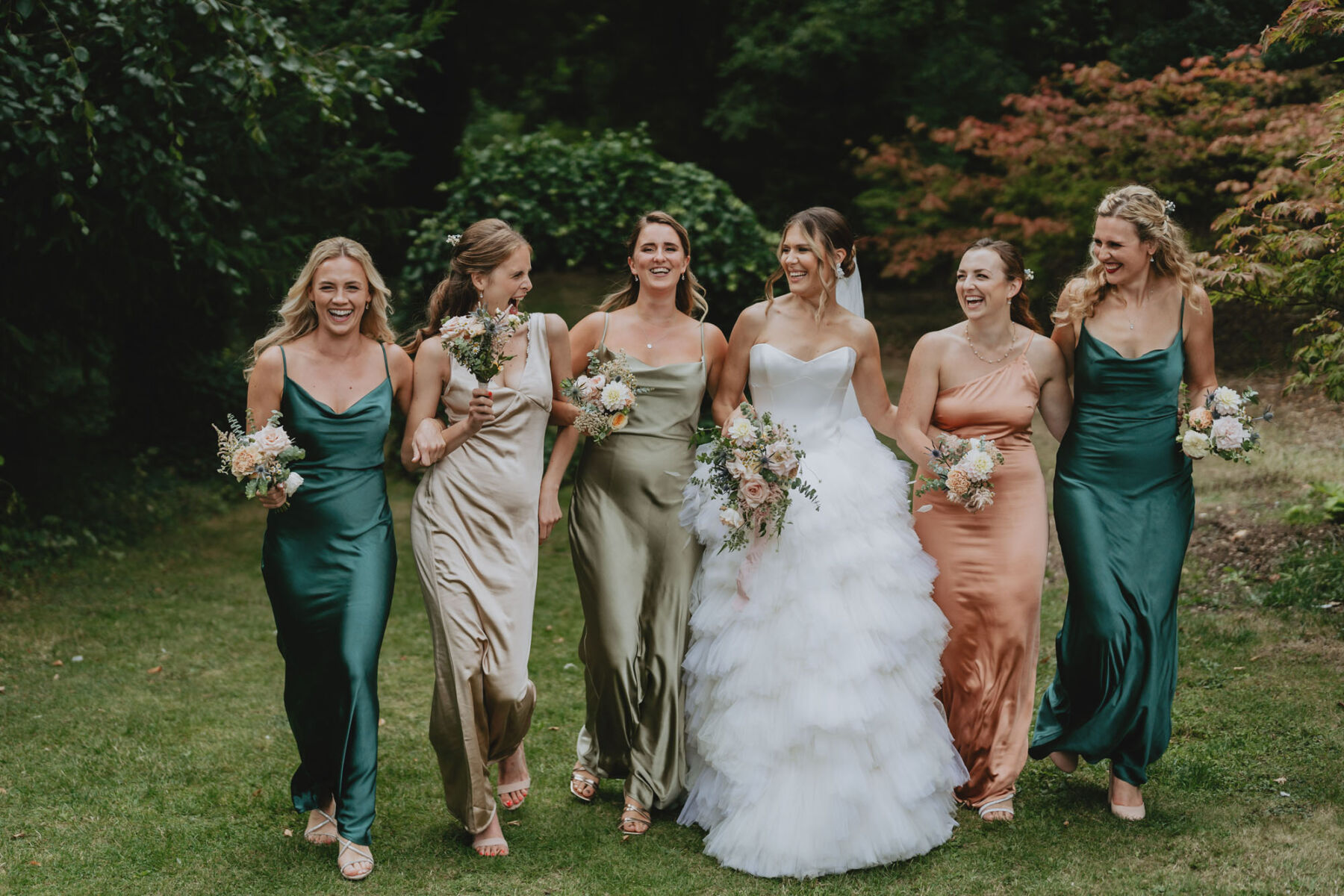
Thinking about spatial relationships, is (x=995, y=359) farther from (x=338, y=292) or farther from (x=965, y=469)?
(x=338, y=292)

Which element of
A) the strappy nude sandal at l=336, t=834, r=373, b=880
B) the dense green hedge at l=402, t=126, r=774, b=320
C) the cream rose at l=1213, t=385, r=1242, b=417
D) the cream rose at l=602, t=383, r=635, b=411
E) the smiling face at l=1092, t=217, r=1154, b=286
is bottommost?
the strappy nude sandal at l=336, t=834, r=373, b=880

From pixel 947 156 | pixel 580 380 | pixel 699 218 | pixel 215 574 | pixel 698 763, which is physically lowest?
pixel 215 574

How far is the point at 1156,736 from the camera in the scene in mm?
4797

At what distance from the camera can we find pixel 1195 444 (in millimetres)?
4613

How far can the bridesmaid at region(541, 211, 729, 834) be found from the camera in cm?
489

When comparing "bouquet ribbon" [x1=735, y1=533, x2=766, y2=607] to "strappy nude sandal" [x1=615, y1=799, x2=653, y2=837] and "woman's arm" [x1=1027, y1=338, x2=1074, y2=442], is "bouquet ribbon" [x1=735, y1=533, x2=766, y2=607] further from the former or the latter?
"woman's arm" [x1=1027, y1=338, x2=1074, y2=442]

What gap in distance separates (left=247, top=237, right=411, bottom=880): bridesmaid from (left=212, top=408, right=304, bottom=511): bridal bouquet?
0.22 meters

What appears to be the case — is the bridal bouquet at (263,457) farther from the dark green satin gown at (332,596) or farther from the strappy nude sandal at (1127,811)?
the strappy nude sandal at (1127,811)

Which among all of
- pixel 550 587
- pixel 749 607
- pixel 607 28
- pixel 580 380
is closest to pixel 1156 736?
pixel 749 607

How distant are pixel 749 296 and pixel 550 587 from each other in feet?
13.0

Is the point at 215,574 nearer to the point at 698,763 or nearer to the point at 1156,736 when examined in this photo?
the point at 698,763

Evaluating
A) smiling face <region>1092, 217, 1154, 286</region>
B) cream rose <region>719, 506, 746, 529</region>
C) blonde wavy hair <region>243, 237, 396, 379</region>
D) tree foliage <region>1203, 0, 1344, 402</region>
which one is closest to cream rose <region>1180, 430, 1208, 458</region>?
smiling face <region>1092, 217, 1154, 286</region>

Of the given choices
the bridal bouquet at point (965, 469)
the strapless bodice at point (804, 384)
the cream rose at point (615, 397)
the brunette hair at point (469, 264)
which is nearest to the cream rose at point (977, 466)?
the bridal bouquet at point (965, 469)

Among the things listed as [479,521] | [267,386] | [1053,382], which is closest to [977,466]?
[1053,382]
